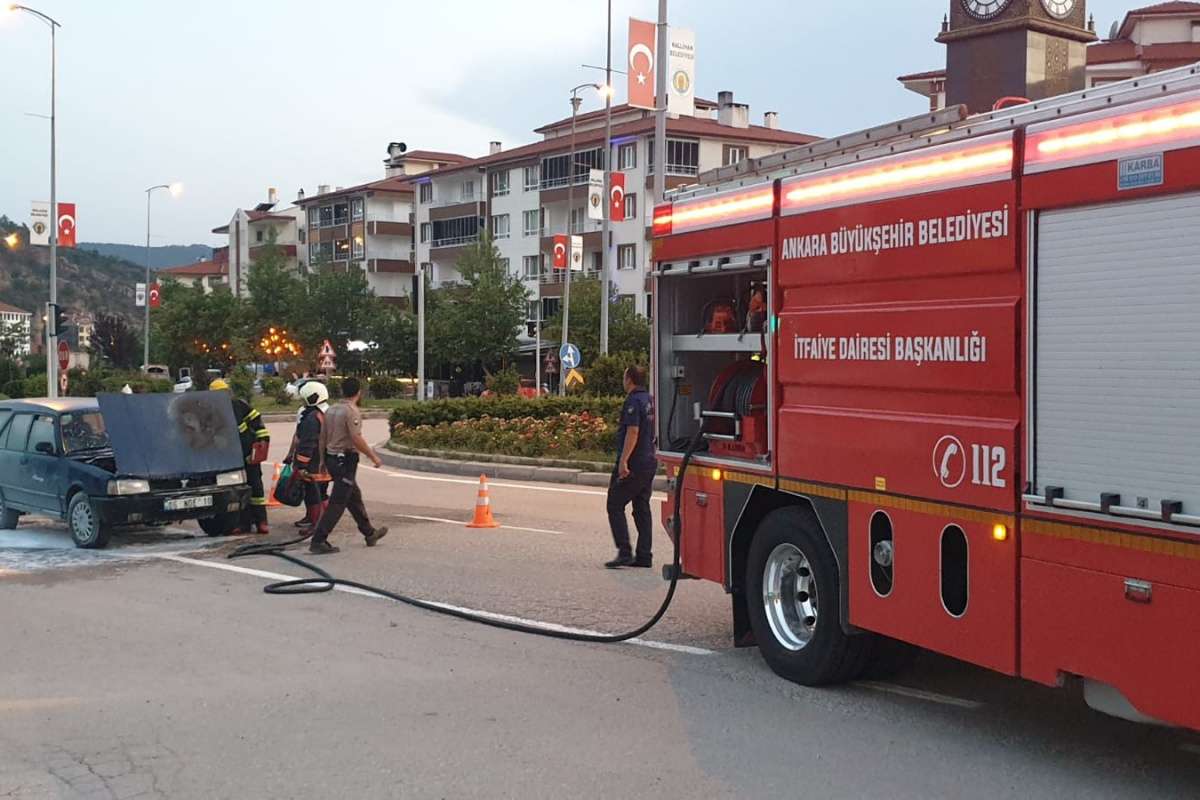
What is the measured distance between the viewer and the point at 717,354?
809 cm

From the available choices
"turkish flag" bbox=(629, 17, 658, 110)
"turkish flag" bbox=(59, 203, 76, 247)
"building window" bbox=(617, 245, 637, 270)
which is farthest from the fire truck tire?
"building window" bbox=(617, 245, 637, 270)

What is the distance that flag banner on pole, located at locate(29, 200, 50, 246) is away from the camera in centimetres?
3397

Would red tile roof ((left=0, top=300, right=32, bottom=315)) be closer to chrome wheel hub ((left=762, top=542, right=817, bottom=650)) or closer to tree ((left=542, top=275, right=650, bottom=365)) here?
tree ((left=542, top=275, right=650, bottom=365))

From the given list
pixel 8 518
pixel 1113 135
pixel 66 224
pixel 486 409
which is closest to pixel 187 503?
pixel 8 518

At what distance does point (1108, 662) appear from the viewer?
15.9 ft

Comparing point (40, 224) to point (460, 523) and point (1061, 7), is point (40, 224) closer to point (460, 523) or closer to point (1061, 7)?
point (460, 523)

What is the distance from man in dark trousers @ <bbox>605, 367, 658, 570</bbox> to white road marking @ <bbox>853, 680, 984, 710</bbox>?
165 inches

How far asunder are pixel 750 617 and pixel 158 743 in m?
3.32

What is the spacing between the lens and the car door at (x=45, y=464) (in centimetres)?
1283

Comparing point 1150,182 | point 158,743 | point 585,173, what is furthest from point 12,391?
point 1150,182

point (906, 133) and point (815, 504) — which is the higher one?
point (906, 133)

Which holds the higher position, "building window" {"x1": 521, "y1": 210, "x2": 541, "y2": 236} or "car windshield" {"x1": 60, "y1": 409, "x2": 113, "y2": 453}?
"building window" {"x1": 521, "y1": 210, "x2": 541, "y2": 236}

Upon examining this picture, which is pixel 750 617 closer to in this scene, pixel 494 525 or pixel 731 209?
pixel 731 209

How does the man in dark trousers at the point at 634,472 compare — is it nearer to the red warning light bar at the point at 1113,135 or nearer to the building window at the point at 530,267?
the red warning light bar at the point at 1113,135
